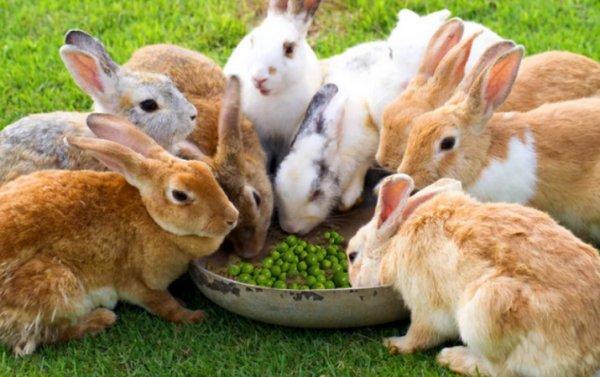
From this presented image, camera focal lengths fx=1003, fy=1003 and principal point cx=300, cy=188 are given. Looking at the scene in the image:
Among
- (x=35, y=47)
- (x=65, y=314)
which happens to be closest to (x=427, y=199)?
(x=65, y=314)

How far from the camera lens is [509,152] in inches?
171

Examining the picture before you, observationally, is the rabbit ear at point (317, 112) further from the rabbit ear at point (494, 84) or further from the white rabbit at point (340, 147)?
the rabbit ear at point (494, 84)

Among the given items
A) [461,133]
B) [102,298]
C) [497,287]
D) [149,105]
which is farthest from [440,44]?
[102,298]

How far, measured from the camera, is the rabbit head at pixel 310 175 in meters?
4.61

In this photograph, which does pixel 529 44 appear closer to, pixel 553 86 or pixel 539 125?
pixel 553 86

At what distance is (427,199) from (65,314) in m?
1.50

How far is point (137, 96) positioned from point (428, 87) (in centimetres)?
134

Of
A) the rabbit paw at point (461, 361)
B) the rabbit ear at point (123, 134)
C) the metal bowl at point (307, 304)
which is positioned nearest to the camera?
the rabbit paw at point (461, 361)

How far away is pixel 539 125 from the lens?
4410mm

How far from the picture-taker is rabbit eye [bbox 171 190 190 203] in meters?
3.98

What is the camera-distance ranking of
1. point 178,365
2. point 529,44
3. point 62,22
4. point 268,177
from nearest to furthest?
point 178,365, point 268,177, point 529,44, point 62,22

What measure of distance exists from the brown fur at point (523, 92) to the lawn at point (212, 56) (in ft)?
2.83

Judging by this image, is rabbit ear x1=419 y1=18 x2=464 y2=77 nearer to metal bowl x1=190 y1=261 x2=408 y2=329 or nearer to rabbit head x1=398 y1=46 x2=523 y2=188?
rabbit head x1=398 y1=46 x2=523 y2=188

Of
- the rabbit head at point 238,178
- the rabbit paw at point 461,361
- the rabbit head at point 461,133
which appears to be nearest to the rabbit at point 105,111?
the rabbit head at point 238,178
